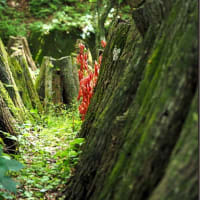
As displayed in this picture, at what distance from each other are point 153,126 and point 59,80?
5679 millimetres

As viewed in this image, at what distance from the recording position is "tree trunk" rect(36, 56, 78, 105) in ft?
22.4

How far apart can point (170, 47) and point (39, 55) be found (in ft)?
31.5

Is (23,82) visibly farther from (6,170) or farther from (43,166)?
(6,170)

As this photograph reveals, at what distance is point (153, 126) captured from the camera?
5.48 feet

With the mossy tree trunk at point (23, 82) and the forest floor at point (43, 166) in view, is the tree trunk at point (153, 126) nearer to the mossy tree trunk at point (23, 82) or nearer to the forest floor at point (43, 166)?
the forest floor at point (43, 166)

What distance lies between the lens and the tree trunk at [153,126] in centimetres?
144

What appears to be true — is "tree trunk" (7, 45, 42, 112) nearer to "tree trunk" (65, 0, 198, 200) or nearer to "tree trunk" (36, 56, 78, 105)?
"tree trunk" (36, 56, 78, 105)

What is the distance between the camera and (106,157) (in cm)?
231

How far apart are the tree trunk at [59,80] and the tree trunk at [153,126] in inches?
172

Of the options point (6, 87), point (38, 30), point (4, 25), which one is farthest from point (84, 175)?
point (4, 25)

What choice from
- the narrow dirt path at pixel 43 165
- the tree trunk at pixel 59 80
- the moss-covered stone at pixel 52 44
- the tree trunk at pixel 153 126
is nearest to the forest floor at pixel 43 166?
the narrow dirt path at pixel 43 165

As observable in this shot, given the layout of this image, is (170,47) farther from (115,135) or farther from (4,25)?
(4,25)

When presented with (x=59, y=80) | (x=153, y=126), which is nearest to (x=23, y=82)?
(x=59, y=80)

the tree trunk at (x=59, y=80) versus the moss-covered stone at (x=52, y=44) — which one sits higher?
the moss-covered stone at (x=52, y=44)
